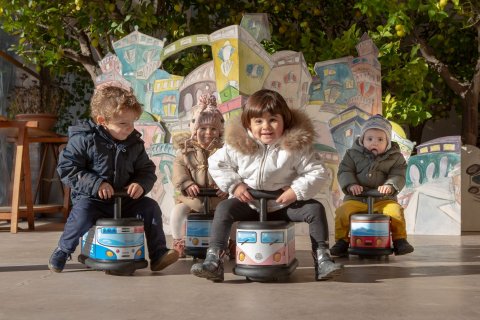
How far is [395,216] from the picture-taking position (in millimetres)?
4445

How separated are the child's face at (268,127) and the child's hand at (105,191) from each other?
78cm

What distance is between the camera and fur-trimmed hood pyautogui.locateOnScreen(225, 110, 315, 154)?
3.49 metres

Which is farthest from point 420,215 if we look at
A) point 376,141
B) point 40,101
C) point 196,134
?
point 40,101

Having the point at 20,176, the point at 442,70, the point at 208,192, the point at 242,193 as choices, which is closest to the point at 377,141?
the point at 208,192

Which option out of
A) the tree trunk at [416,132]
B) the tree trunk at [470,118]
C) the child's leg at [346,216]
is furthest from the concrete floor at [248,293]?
the tree trunk at [416,132]

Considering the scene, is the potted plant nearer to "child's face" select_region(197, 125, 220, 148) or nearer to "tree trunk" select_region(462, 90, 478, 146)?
"child's face" select_region(197, 125, 220, 148)

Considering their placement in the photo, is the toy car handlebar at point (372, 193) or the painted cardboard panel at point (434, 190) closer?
the toy car handlebar at point (372, 193)

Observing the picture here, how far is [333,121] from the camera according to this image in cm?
597

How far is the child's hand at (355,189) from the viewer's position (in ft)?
14.3

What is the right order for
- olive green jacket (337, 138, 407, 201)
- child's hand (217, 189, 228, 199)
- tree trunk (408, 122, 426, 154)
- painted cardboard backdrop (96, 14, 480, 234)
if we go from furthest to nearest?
tree trunk (408, 122, 426, 154), painted cardboard backdrop (96, 14, 480, 234), olive green jacket (337, 138, 407, 201), child's hand (217, 189, 228, 199)

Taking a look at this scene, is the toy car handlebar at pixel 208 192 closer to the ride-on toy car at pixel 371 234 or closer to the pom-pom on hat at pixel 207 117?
the pom-pom on hat at pixel 207 117

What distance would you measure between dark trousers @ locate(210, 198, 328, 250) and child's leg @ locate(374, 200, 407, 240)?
1034mm

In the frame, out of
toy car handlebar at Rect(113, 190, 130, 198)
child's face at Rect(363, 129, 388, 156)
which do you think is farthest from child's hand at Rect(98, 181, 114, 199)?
child's face at Rect(363, 129, 388, 156)

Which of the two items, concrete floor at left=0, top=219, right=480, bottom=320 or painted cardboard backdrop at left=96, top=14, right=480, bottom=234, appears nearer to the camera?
concrete floor at left=0, top=219, right=480, bottom=320
